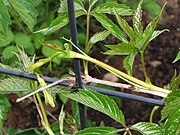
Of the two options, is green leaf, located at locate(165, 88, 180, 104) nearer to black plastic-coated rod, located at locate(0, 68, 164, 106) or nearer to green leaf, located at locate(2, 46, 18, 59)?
black plastic-coated rod, located at locate(0, 68, 164, 106)

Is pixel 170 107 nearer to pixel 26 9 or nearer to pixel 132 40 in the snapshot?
pixel 132 40

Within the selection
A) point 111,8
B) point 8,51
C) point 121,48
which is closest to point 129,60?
point 121,48

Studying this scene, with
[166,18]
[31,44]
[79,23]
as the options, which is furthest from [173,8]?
[31,44]

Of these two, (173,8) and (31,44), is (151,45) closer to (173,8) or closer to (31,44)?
(173,8)

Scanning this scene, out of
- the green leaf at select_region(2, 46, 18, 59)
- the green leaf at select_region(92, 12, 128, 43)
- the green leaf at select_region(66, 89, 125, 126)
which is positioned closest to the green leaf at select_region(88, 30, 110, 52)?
the green leaf at select_region(92, 12, 128, 43)

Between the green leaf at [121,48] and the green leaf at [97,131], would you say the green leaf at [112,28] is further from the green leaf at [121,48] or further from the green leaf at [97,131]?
the green leaf at [97,131]

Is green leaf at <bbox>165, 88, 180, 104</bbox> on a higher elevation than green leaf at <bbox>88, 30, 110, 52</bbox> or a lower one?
lower

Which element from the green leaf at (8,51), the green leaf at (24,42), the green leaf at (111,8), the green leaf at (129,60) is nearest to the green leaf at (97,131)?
the green leaf at (129,60)
